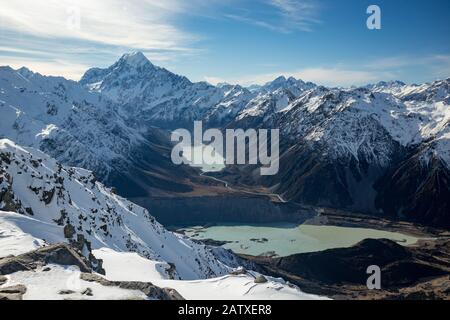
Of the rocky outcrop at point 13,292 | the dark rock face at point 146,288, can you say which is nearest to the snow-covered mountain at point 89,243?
the dark rock face at point 146,288

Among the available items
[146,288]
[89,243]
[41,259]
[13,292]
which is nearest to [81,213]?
[89,243]

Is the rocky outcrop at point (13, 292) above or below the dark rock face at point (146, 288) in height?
above

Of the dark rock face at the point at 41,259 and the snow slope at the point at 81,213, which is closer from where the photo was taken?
the dark rock face at the point at 41,259

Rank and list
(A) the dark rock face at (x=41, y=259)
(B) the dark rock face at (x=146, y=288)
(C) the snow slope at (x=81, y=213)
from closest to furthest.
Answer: (B) the dark rock face at (x=146, y=288) → (A) the dark rock face at (x=41, y=259) → (C) the snow slope at (x=81, y=213)

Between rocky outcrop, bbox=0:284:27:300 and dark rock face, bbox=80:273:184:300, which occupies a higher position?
rocky outcrop, bbox=0:284:27:300

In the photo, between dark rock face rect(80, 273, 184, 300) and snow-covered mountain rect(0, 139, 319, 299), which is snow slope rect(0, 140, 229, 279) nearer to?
snow-covered mountain rect(0, 139, 319, 299)

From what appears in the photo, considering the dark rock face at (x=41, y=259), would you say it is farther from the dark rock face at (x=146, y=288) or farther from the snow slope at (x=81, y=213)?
the snow slope at (x=81, y=213)

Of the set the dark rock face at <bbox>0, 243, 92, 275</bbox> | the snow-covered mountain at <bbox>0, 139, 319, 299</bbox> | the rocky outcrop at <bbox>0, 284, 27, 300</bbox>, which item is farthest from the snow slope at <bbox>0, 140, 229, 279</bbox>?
the rocky outcrop at <bbox>0, 284, 27, 300</bbox>

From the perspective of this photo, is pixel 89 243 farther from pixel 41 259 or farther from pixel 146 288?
pixel 146 288
